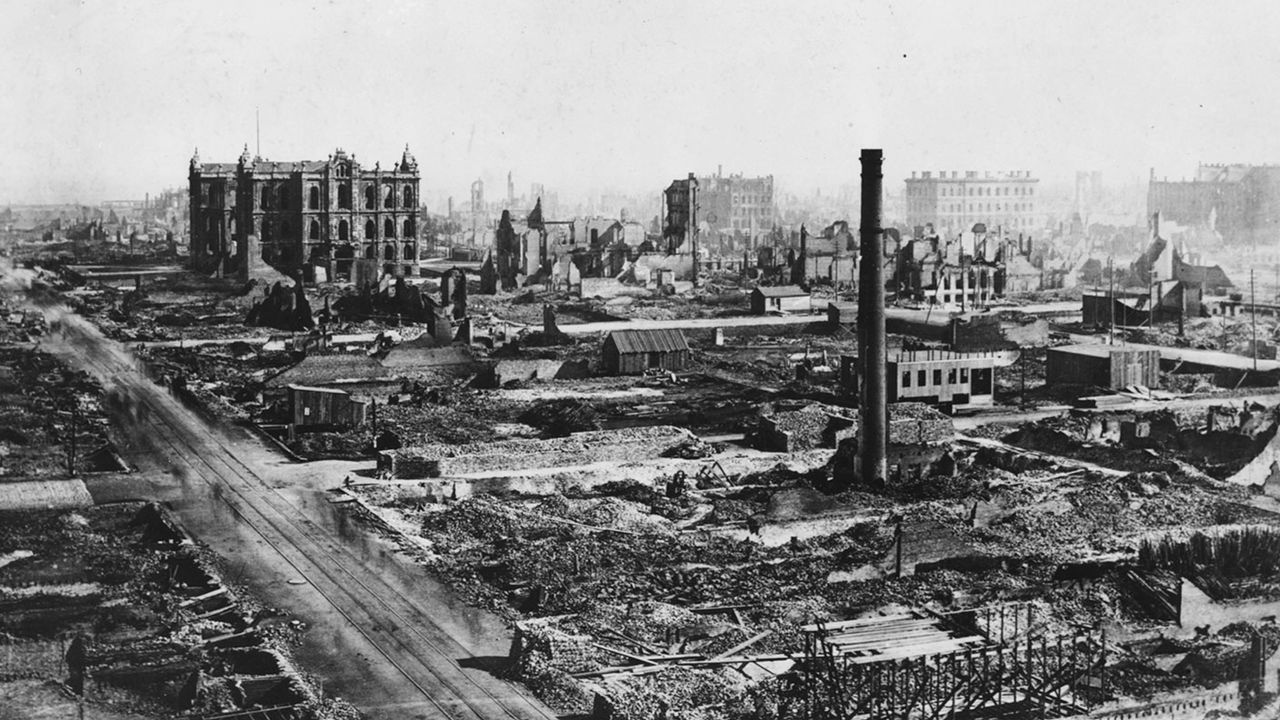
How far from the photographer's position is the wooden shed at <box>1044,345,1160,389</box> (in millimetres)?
48844

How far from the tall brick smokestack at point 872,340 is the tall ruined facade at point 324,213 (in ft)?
215

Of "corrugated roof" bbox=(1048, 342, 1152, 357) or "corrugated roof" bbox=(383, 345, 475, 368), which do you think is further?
"corrugated roof" bbox=(383, 345, 475, 368)

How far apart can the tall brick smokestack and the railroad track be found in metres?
13.3

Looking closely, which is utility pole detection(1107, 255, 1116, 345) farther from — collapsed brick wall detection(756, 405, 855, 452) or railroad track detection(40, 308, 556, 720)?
railroad track detection(40, 308, 556, 720)

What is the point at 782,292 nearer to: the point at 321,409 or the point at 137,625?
the point at 321,409

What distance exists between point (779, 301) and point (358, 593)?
57031mm

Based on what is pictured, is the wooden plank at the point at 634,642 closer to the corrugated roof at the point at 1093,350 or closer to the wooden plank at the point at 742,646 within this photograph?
the wooden plank at the point at 742,646

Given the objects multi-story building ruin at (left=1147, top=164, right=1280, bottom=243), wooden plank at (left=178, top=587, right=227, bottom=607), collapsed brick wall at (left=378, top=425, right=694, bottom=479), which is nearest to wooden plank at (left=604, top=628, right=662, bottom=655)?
wooden plank at (left=178, top=587, right=227, bottom=607)

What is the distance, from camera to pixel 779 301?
80125 millimetres

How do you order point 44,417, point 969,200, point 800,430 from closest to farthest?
point 800,430 < point 44,417 < point 969,200

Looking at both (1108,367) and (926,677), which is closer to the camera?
(926,677)

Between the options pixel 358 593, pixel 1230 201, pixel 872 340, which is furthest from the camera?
pixel 1230 201

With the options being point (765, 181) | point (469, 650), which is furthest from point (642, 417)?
point (765, 181)

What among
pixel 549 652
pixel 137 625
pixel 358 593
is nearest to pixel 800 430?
pixel 358 593
